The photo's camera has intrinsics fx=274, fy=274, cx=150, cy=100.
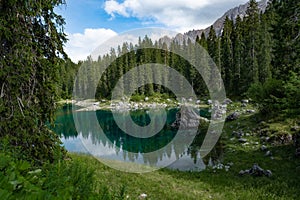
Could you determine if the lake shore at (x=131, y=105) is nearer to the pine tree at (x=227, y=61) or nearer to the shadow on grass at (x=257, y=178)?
the pine tree at (x=227, y=61)

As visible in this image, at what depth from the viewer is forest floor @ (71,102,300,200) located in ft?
30.5

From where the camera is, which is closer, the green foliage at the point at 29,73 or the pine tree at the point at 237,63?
the green foliage at the point at 29,73

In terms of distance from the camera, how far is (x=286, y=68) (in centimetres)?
1642

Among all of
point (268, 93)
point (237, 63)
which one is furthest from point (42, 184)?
point (237, 63)

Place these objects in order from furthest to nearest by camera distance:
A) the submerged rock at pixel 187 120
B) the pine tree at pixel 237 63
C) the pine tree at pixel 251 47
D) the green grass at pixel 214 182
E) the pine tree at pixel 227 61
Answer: the pine tree at pixel 227 61, the pine tree at pixel 237 63, the pine tree at pixel 251 47, the submerged rock at pixel 187 120, the green grass at pixel 214 182

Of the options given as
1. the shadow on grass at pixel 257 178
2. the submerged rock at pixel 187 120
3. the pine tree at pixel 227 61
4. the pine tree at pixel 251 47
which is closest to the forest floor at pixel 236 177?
the shadow on grass at pixel 257 178

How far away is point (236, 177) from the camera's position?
12.1 metres

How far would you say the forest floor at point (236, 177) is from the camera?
30.5 ft

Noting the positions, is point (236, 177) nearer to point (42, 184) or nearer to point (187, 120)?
point (42, 184)

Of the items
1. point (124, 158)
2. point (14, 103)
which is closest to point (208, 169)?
point (124, 158)

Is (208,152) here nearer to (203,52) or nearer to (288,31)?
(288,31)

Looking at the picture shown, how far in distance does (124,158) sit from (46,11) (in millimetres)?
12536

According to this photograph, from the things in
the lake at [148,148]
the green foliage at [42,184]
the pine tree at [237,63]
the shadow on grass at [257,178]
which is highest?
the pine tree at [237,63]

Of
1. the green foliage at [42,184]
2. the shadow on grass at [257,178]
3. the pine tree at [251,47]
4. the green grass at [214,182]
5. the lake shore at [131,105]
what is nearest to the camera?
the green foliage at [42,184]
